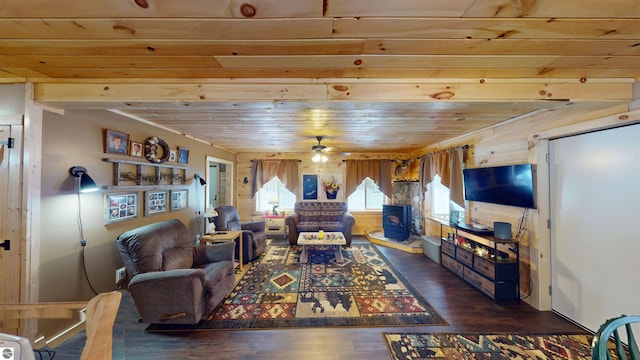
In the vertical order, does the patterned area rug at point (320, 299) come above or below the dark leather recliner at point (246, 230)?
below

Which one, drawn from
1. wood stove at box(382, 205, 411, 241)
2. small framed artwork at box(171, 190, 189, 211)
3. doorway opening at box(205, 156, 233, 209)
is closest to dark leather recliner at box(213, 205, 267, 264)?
small framed artwork at box(171, 190, 189, 211)

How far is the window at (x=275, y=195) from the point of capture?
6324 mm

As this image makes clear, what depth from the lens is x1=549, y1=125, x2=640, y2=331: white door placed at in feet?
6.30

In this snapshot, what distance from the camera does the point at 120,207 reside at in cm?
261

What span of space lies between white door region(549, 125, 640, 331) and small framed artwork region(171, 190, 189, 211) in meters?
5.08

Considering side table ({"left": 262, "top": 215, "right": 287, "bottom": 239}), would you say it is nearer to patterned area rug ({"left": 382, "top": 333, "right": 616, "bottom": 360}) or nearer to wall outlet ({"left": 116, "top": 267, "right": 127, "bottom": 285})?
wall outlet ({"left": 116, "top": 267, "right": 127, "bottom": 285})

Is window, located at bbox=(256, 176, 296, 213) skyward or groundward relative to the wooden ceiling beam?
groundward

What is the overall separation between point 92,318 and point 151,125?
9.54 feet

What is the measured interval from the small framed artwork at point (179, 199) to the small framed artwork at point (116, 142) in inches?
40.6

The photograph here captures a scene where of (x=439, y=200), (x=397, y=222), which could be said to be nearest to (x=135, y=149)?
(x=397, y=222)

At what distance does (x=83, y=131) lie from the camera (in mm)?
2230

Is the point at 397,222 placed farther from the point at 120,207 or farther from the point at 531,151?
the point at 120,207

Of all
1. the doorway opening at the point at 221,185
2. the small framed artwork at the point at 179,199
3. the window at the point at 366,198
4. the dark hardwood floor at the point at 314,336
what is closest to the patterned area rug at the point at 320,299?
the dark hardwood floor at the point at 314,336

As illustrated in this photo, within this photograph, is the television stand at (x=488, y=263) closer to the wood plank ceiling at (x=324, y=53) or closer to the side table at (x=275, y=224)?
the wood plank ceiling at (x=324, y=53)
